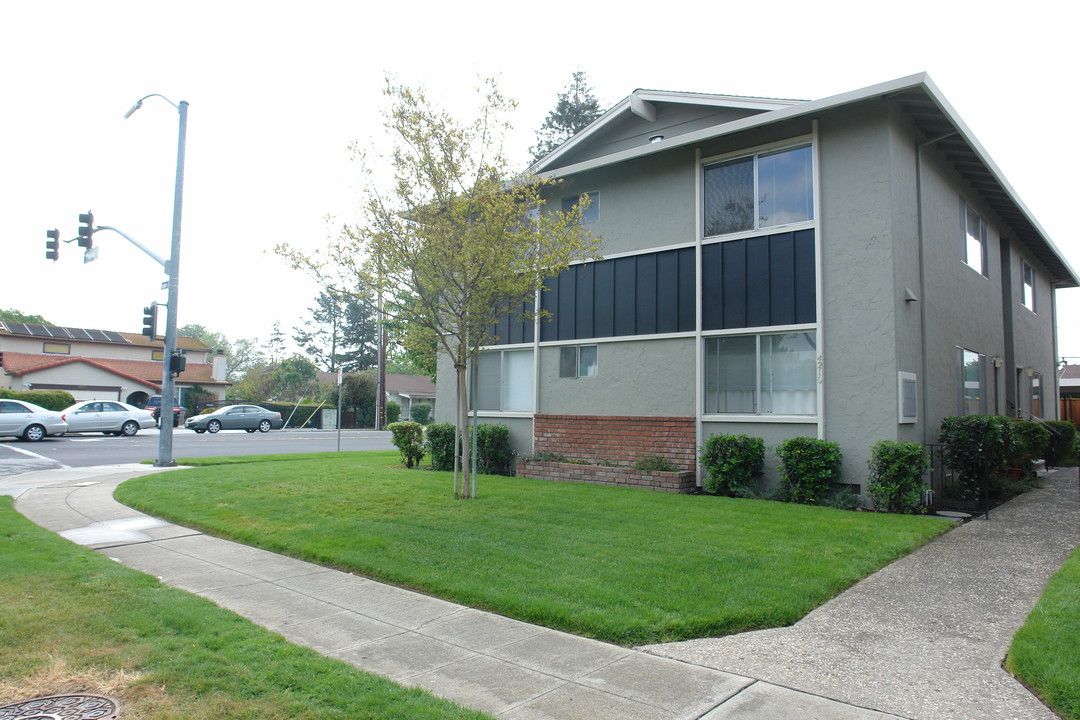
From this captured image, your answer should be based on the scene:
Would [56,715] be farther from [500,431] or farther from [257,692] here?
[500,431]

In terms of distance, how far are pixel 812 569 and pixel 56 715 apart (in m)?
5.68

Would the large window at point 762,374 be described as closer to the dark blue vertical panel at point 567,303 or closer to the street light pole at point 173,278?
the dark blue vertical panel at point 567,303

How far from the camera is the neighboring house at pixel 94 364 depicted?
4028 cm

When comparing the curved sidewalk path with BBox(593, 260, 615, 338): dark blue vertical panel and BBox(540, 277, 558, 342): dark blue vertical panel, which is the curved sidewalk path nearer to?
BBox(593, 260, 615, 338): dark blue vertical panel

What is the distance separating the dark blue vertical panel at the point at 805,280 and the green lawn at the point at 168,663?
9246 mm

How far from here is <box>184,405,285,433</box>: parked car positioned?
34.0m

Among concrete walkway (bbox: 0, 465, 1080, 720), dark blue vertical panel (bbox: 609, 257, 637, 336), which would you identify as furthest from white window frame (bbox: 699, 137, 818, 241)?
concrete walkway (bbox: 0, 465, 1080, 720)

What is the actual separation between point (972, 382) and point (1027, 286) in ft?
25.1

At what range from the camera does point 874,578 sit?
21.2 feet

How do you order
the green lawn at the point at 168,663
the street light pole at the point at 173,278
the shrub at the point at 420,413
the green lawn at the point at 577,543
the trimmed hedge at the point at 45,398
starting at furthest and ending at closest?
1. the shrub at the point at 420,413
2. the trimmed hedge at the point at 45,398
3. the street light pole at the point at 173,278
4. the green lawn at the point at 577,543
5. the green lawn at the point at 168,663

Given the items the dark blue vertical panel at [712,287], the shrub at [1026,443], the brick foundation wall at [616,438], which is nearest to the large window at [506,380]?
the brick foundation wall at [616,438]

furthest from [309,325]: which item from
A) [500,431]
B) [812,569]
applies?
[812,569]

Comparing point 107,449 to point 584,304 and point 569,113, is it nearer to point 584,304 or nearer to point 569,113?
point 584,304

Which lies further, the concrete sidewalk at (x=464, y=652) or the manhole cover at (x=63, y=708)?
the concrete sidewalk at (x=464, y=652)
